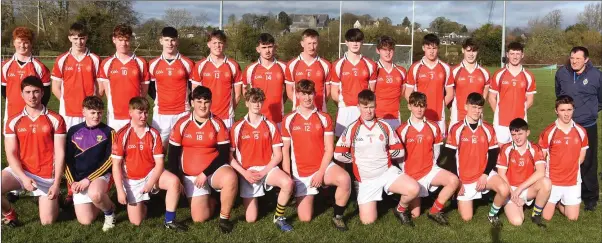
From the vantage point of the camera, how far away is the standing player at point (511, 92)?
5.86 metres

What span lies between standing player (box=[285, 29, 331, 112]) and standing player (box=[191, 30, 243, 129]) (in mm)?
604

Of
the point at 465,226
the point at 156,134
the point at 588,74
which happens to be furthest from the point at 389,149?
the point at 588,74

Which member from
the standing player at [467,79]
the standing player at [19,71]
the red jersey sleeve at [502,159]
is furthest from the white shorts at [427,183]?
the standing player at [19,71]

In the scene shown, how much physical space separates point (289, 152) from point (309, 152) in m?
0.24

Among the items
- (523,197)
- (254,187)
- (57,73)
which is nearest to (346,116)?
(254,187)

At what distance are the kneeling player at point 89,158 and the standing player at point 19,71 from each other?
100 centimetres

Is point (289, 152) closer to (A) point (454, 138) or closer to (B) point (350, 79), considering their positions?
(B) point (350, 79)

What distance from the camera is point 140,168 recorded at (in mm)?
4684

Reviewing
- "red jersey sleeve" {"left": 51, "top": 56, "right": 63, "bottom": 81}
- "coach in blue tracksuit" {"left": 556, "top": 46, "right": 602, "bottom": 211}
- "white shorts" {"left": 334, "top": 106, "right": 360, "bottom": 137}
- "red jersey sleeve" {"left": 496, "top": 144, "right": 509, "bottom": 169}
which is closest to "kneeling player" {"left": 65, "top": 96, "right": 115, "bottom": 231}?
"red jersey sleeve" {"left": 51, "top": 56, "right": 63, "bottom": 81}

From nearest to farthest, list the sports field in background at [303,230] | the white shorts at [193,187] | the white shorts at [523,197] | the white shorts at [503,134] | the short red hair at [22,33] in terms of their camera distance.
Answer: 1. the sports field in background at [303,230]
2. the white shorts at [193,187]
3. the white shorts at [523,197]
4. the short red hair at [22,33]
5. the white shorts at [503,134]

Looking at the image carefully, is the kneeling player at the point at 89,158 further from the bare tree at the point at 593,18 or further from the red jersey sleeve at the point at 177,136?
the bare tree at the point at 593,18

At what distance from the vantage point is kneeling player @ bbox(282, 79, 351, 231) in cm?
488

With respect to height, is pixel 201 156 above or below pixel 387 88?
below

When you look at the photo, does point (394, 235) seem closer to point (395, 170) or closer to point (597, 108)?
point (395, 170)
